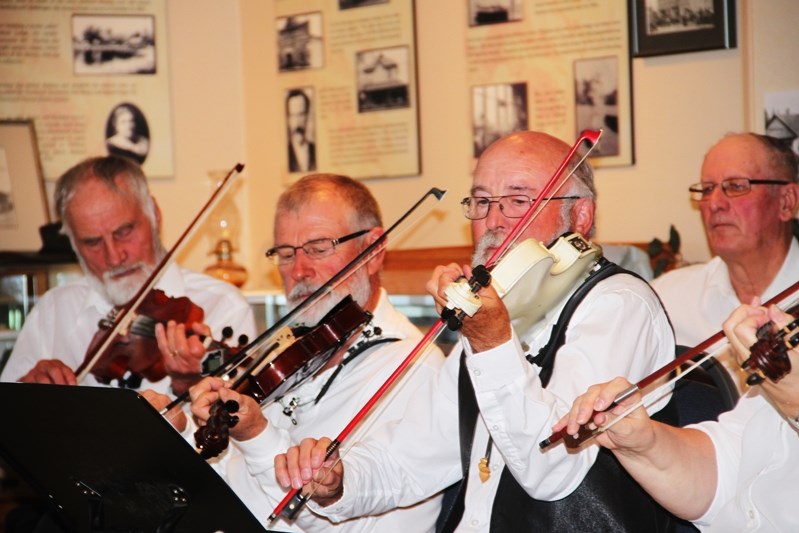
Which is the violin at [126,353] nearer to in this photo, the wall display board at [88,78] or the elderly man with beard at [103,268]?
the elderly man with beard at [103,268]

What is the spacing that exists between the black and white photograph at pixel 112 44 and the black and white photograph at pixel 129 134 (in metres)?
0.20

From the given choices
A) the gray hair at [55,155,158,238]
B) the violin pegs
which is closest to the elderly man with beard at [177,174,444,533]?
the violin pegs

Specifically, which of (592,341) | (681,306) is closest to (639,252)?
(681,306)

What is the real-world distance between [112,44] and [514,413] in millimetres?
3684

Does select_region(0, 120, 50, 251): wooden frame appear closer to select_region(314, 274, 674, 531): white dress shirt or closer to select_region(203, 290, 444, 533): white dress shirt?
select_region(203, 290, 444, 533): white dress shirt

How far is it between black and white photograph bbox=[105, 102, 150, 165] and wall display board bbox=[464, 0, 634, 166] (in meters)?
1.66

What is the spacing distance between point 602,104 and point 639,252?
0.65 meters

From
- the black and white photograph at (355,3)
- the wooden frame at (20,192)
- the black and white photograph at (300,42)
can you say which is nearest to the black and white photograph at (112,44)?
the wooden frame at (20,192)

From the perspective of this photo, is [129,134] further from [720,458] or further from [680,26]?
[720,458]

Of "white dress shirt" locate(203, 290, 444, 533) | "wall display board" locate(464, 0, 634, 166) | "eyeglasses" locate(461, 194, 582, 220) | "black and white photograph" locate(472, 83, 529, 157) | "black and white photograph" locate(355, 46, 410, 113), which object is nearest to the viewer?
"eyeglasses" locate(461, 194, 582, 220)

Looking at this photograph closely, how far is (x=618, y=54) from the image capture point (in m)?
4.20

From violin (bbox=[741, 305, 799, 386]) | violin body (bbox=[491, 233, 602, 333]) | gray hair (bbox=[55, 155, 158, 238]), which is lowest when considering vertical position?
violin (bbox=[741, 305, 799, 386])

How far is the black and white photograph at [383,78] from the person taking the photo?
4.77 metres

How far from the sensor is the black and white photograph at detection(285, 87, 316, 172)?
503 cm
